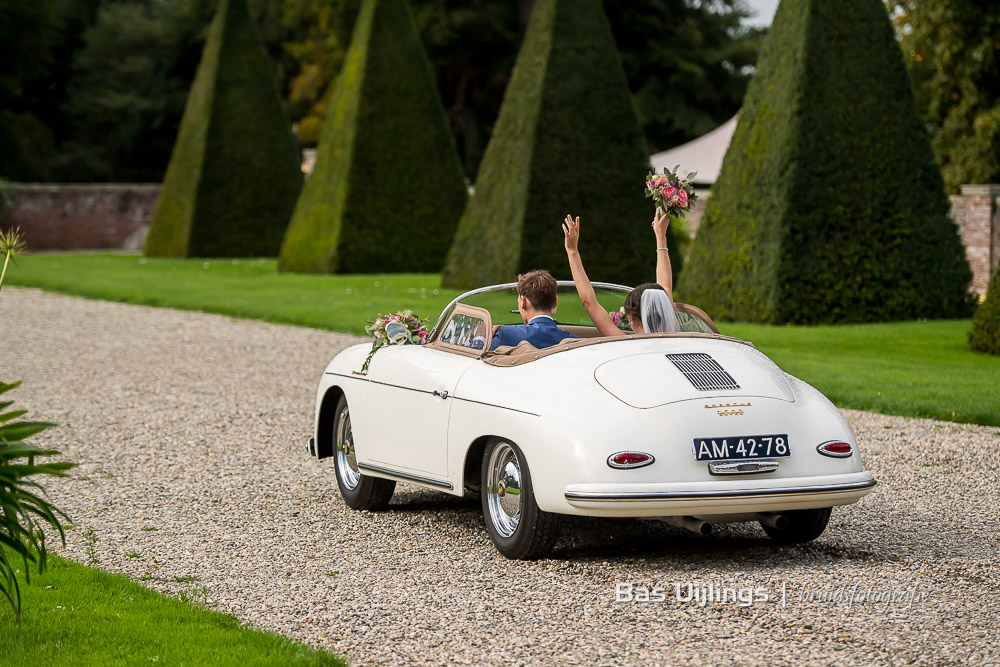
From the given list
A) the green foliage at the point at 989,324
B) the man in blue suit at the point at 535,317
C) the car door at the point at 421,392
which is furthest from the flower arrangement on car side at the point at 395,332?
the green foliage at the point at 989,324

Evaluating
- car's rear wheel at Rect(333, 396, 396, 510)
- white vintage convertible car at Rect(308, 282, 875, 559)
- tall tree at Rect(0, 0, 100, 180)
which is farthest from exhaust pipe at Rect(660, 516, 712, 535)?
tall tree at Rect(0, 0, 100, 180)

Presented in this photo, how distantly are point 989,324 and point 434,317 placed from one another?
7.10m

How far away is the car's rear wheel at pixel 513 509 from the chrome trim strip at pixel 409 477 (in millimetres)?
309

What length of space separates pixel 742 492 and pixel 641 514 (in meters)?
0.42

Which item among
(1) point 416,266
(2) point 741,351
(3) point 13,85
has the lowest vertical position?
(1) point 416,266

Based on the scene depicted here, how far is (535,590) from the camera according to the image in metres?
5.13

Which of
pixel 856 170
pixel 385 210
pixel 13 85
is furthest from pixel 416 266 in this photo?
pixel 13 85

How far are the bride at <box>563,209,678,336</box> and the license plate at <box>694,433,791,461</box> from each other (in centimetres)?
91

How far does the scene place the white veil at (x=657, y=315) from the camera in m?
6.11

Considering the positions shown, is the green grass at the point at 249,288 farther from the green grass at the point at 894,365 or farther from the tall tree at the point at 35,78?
the tall tree at the point at 35,78

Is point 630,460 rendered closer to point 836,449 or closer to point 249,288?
point 836,449

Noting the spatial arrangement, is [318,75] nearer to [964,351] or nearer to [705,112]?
[705,112]

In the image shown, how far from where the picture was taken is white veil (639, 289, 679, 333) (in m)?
6.11

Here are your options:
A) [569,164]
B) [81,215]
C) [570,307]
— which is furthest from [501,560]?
[81,215]
